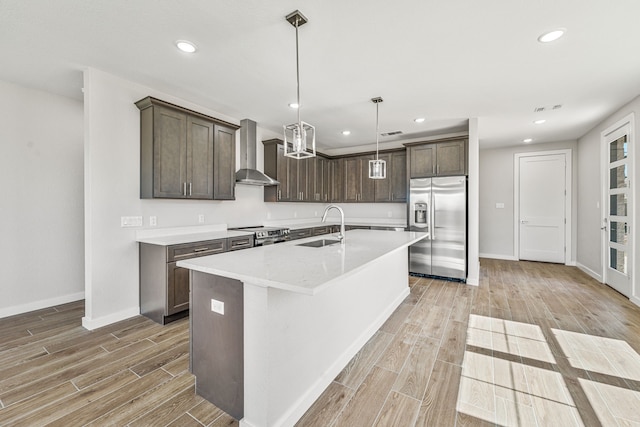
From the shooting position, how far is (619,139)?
4.00 metres

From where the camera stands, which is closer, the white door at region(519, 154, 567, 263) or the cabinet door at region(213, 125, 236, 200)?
the cabinet door at region(213, 125, 236, 200)

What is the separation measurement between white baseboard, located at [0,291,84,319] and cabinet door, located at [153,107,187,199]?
191 cm

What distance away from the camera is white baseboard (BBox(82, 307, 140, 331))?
2.76 m

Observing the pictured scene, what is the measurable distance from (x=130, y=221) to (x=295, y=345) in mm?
2549

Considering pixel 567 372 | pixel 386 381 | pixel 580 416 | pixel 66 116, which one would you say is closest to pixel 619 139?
pixel 567 372

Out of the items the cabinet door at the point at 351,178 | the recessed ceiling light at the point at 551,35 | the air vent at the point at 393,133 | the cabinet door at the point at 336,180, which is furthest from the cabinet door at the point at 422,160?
the recessed ceiling light at the point at 551,35

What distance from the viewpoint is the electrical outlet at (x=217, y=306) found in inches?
64.0

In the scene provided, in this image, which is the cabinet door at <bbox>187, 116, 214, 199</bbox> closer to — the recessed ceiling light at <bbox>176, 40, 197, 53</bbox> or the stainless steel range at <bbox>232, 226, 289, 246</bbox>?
the stainless steel range at <bbox>232, 226, 289, 246</bbox>

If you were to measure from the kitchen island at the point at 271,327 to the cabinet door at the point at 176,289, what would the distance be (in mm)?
1216

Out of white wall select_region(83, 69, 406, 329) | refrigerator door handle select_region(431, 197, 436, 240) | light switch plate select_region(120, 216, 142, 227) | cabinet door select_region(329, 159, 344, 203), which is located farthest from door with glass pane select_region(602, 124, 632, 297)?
light switch plate select_region(120, 216, 142, 227)

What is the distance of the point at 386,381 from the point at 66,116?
15.2 ft

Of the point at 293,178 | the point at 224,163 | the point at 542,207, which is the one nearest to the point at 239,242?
the point at 224,163

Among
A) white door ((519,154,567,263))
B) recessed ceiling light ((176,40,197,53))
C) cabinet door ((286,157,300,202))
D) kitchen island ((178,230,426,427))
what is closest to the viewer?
kitchen island ((178,230,426,427))

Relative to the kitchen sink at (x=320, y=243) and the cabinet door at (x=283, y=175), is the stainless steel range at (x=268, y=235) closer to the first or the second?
the cabinet door at (x=283, y=175)
